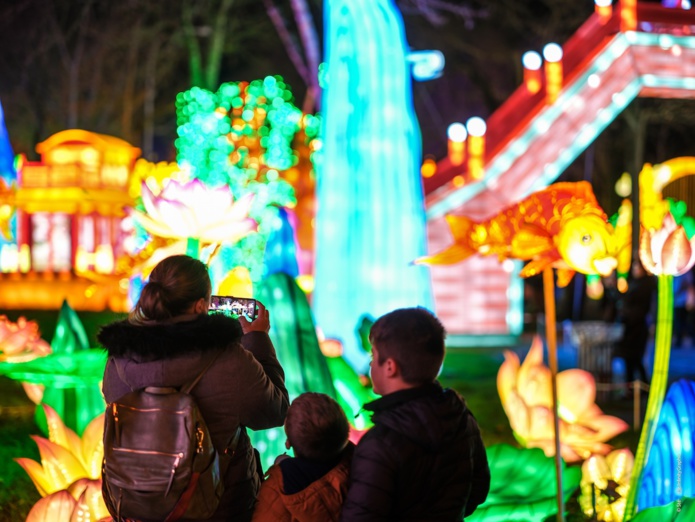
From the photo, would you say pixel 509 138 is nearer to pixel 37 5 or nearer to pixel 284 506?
pixel 284 506

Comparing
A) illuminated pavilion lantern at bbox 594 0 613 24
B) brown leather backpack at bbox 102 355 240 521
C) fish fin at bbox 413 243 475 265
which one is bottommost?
brown leather backpack at bbox 102 355 240 521

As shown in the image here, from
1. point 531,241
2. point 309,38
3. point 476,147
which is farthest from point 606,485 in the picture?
point 309,38

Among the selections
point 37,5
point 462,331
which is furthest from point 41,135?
point 462,331

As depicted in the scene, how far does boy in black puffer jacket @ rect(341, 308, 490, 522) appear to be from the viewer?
2.35 m

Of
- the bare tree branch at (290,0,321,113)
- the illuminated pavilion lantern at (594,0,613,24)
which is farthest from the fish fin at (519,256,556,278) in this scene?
the bare tree branch at (290,0,321,113)

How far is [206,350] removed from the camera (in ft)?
8.54

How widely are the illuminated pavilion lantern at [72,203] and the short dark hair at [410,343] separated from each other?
759 inches

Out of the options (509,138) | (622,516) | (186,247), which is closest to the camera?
(622,516)

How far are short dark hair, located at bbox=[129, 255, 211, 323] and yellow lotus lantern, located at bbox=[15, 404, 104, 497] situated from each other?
2.18 meters

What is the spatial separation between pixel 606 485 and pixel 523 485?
1.62ft

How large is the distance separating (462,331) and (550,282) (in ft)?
35.0

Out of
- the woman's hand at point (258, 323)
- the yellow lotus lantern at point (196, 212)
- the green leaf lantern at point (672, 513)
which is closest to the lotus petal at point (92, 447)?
the yellow lotus lantern at point (196, 212)

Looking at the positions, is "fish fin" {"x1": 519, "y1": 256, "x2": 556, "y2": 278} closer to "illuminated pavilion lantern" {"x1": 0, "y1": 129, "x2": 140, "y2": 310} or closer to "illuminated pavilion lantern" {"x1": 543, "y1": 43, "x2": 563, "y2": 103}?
"illuminated pavilion lantern" {"x1": 543, "y1": 43, "x2": 563, "y2": 103}

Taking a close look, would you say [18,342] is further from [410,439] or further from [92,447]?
[410,439]
